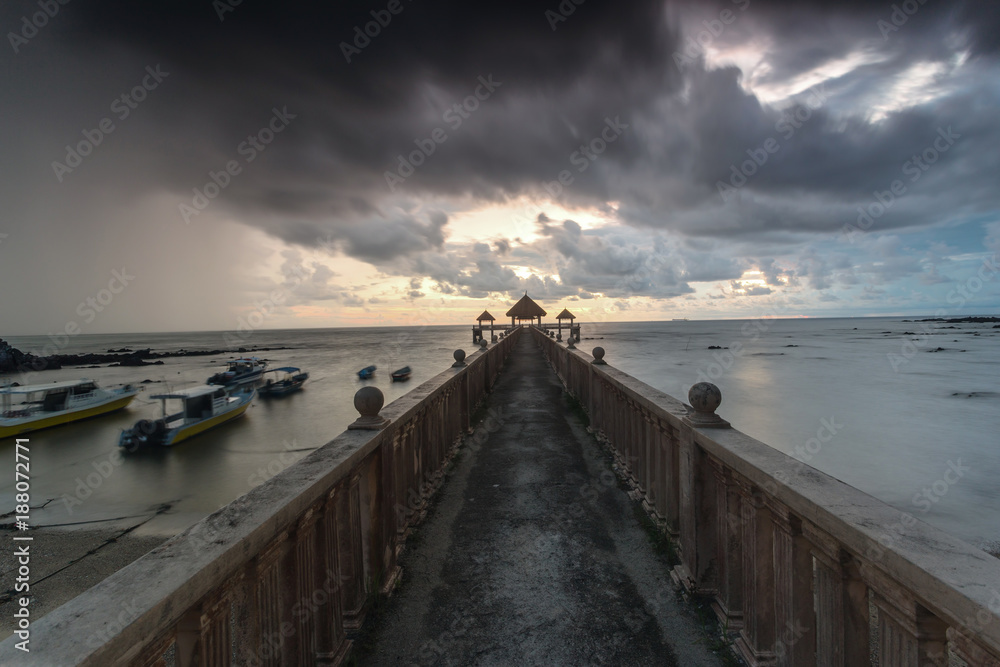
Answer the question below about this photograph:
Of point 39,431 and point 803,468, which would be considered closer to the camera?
point 803,468

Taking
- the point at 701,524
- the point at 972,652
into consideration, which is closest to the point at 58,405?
the point at 701,524

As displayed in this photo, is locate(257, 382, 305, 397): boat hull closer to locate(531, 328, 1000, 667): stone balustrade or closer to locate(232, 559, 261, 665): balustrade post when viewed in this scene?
locate(531, 328, 1000, 667): stone balustrade

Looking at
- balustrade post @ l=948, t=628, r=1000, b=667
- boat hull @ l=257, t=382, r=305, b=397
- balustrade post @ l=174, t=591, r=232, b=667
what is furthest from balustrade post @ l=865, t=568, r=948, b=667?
boat hull @ l=257, t=382, r=305, b=397

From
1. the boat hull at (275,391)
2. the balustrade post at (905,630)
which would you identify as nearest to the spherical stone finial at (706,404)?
the balustrade post at (905,630)

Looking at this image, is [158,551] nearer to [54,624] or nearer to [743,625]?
[54,624]

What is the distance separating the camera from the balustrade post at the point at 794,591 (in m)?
2.04

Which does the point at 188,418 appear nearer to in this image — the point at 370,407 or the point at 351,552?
the point at 370,407

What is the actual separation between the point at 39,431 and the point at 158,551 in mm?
31197

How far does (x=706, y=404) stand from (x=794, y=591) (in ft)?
3.89

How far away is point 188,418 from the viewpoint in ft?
70.2

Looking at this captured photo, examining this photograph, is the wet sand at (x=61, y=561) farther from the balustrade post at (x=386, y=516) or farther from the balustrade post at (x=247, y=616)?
the balustrade post at (x=247, y=616)

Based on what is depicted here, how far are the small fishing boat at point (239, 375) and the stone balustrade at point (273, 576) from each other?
39.2 metres

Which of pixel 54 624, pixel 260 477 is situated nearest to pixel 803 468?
pixel 54 624

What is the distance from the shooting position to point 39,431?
75.3ft
